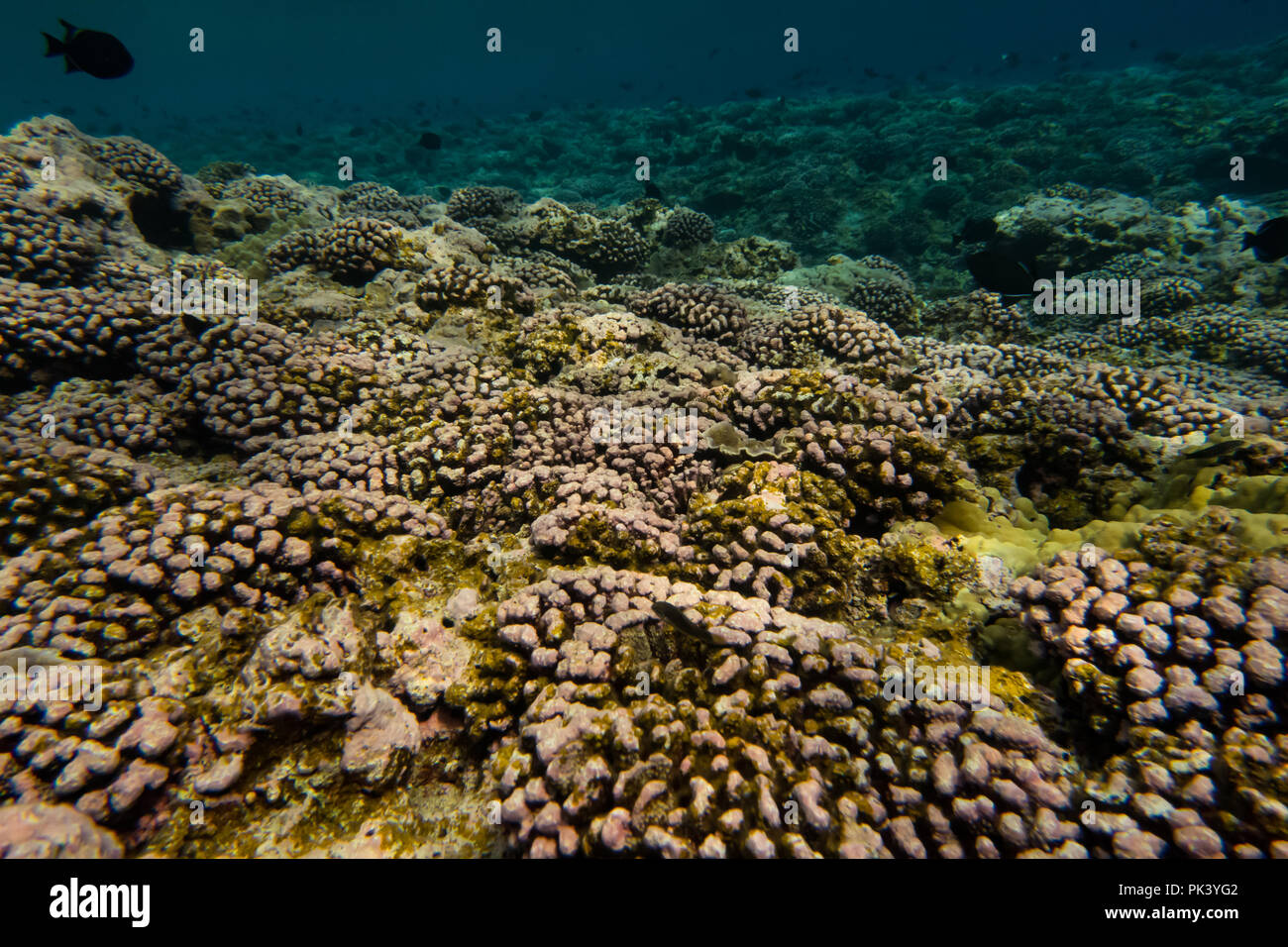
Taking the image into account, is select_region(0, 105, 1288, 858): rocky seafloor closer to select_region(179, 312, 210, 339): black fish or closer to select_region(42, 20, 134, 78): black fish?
select_region(179, 312, 210, 339): black fish

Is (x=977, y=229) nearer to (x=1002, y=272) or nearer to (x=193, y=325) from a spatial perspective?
(x=1002, y=272)

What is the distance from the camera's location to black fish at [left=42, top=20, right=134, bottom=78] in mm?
6781

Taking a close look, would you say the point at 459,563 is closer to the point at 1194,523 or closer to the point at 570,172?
the point at 1194,523

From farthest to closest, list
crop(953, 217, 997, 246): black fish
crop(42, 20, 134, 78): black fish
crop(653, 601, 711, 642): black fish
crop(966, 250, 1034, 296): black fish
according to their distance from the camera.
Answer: crop(953, 217, 997, 246): black fish
crop(42, 20, 134, 78): black fish
crop(966, 250, 1034, 296): black fish
crop(653, 601, 711, 642): black fish

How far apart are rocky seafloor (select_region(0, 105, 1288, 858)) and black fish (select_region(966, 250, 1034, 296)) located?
122 cm

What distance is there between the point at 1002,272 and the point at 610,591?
6.80 metres

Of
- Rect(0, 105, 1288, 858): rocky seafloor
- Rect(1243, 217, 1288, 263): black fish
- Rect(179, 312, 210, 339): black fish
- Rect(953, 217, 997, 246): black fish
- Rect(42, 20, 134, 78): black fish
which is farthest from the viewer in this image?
Rect(953, 217, 997, 246): black fish

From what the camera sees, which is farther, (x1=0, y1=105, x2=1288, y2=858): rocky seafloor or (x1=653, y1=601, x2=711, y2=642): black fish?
(x1=653, y1=601, x2=711, y2=642): black fish

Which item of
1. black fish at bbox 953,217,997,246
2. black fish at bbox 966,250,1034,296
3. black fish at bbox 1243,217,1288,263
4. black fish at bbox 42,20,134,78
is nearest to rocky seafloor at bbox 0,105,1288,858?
black fish at bbox 966,250,1034,296

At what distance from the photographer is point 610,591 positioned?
316cm

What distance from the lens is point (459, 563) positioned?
371cm

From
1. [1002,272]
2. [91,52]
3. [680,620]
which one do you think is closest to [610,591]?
[680,620]
